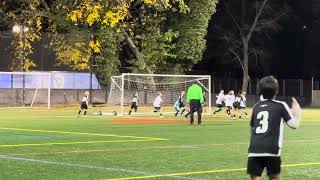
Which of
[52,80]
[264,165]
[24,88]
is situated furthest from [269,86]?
[52,80]

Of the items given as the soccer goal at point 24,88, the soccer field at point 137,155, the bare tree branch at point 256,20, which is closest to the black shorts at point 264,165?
the soccer field at point 137,155

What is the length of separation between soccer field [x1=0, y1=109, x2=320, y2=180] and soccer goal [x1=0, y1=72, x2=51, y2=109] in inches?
1112

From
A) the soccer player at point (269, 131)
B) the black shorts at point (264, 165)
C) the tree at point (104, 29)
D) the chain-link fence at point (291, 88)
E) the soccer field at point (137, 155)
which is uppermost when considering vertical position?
the tree at point (104, 29)

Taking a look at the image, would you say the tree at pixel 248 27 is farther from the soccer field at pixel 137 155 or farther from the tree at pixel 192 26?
the soccer field at pixel 137 155

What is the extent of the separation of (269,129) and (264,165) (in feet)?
1.48

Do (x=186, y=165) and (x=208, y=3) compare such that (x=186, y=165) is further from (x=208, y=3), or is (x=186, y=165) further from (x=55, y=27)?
(x=208, y=3)

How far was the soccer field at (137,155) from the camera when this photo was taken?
12.1 m

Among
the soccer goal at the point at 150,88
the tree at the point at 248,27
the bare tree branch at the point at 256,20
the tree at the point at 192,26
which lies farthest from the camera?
the tree at the point at 248,27

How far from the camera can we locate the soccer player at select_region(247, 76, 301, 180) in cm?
788

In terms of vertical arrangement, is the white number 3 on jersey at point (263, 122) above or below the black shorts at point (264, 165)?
above

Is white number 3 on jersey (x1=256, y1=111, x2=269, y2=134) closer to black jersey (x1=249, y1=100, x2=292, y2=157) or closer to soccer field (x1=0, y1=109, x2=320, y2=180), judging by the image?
black jersey (x1=249, y1=100, x2=292, y2=157)

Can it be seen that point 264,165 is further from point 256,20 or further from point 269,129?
point 256,20

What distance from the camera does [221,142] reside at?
19781 mm

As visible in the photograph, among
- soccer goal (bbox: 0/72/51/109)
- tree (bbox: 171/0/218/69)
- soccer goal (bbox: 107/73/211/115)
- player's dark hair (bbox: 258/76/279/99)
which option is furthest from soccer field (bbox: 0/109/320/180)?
tree (bbox: 171/0/218/69)
